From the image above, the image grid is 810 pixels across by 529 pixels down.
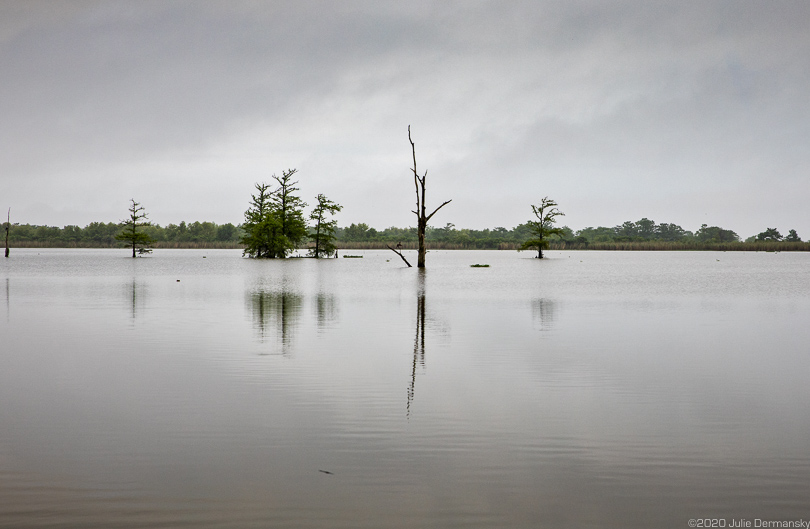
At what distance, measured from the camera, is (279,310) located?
22.7m

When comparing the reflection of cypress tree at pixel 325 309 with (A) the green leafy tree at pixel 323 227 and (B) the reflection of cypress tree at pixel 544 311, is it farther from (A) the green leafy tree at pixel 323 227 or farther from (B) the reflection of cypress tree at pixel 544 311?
(A) the green leafy tree at pixel 323 227

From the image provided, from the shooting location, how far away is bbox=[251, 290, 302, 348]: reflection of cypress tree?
1728cm

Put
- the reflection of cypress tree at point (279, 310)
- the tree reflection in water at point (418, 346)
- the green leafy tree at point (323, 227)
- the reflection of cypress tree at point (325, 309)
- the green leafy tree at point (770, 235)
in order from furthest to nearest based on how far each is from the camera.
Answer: the green leafy tree at point (770, 235) < the green leafy tree at point (323, 227) < the reflection of cypress tree at point (325, 309) < the reflection of cypress tree at point (279, 310) < the tree reflection in water at point (418, 346)

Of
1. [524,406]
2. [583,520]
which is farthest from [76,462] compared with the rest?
Answer: [524,406]

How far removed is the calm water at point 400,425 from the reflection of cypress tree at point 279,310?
482 mm

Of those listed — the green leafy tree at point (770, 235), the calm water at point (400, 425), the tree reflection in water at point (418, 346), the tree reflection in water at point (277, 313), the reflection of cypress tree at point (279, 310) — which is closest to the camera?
the calm water at point (400, 425)

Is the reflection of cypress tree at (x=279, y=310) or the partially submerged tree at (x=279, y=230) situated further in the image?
the partially submerged tree at (x=279, y=230)

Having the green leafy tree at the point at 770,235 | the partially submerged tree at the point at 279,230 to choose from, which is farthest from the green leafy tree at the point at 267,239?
the green leafy tree at the point at 770,235

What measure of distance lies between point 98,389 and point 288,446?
185 inches

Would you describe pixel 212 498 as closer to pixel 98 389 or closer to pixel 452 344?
pixel 98 389

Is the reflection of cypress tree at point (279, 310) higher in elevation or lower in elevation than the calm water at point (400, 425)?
higher

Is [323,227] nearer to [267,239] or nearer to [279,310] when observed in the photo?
[267,239]

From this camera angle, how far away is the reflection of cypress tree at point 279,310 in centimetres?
1728

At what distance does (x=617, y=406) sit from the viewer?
910cm
